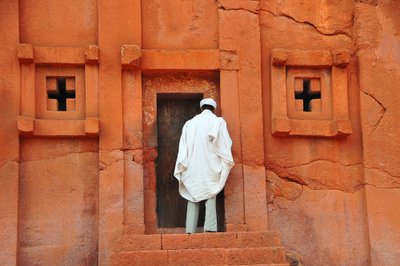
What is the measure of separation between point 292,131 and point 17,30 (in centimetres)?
334

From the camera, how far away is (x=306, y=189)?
12.2 metres

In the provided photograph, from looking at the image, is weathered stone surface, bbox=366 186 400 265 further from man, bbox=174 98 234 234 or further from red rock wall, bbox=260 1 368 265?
man, bbox=174 98 234 234

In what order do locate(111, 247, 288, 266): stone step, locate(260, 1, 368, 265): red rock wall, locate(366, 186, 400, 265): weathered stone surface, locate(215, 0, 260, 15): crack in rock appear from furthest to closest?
locate(215, 0, 260, 15): crack in rock, locate(260, 1, 368, 265): red rock wall, locate(366, 186, 400, 265): weathered stone surface, locate(111, 247, 288, 266): stone step

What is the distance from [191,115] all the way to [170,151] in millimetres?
506

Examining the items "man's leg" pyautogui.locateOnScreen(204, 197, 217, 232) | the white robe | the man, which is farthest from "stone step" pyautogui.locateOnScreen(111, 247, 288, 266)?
the white robe

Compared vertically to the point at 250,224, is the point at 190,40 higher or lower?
higher

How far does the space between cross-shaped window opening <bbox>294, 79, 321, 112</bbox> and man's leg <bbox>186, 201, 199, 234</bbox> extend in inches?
73.1

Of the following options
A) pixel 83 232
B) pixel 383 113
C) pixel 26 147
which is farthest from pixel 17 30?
pixel 383 113

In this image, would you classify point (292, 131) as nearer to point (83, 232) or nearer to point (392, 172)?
point (392, 172)

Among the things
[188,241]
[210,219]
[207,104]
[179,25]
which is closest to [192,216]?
[210,219]

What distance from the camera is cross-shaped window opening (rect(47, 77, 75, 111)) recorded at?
1230 centimetres

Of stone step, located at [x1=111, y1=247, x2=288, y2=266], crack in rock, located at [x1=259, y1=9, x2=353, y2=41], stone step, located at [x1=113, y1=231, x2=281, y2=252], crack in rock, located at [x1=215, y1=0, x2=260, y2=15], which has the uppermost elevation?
crack in rock, located at [x1=215, y1=0, x2=260, y2=15]

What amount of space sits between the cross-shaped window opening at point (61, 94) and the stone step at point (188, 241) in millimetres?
2155

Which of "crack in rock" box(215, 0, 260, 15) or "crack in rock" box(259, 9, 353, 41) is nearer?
"crack in rock" box(215, 0, 260, 15)
